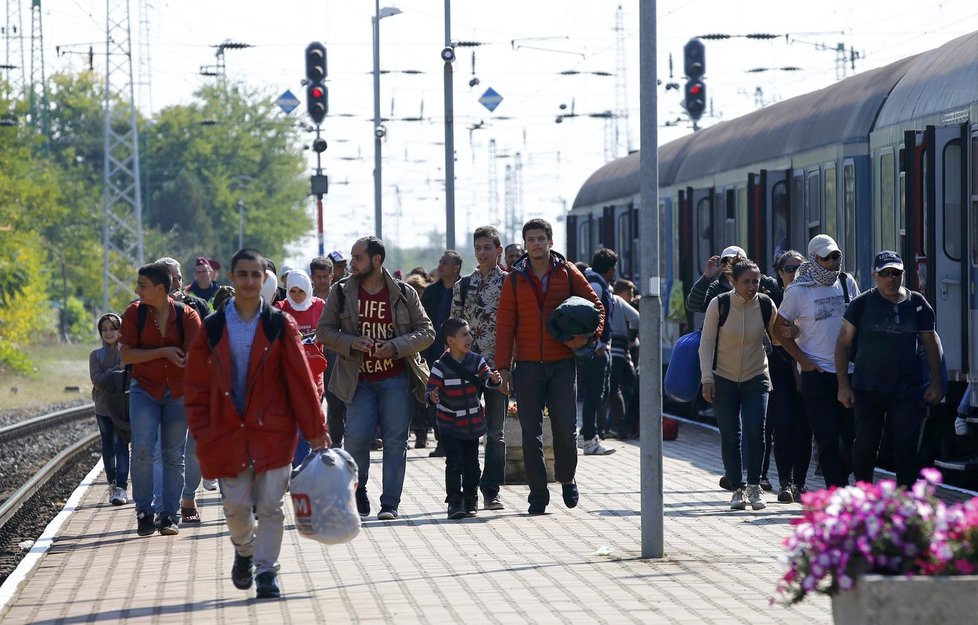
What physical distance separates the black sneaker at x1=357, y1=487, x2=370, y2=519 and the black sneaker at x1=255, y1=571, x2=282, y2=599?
136 inches

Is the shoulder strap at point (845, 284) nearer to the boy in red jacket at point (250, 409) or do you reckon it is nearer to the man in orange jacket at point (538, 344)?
the man in orange jacket at point (538, 344)

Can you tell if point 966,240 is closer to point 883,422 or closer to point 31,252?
point 883,422

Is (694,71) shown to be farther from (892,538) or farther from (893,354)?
(892,538)

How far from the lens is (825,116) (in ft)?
60.8

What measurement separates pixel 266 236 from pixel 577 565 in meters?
99.6

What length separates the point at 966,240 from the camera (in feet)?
45.4

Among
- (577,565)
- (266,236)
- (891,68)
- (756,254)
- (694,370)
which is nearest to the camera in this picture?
(577,565)

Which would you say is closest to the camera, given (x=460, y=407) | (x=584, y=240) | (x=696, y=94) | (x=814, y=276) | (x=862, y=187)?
(x=460, y=407)

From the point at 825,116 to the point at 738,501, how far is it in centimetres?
671

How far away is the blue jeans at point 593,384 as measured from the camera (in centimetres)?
1702

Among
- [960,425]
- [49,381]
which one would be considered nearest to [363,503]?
[960,425]

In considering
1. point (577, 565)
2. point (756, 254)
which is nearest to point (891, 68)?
point (756, 254)

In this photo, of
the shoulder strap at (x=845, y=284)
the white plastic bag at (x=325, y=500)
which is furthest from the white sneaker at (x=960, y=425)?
the white plastic bag at (x=325, y=500)

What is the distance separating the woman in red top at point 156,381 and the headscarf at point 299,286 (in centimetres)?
135
